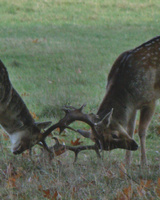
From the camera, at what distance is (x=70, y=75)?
9.73 m

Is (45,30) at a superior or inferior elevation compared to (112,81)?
inferior

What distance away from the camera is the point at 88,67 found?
10.6 meters

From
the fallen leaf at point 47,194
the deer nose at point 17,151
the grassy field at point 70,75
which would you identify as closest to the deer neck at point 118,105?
the grassy field at point 70,75

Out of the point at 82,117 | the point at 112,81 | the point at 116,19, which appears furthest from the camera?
the point at 116,19

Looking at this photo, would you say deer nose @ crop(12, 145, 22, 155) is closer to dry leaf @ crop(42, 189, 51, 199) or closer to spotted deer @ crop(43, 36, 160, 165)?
spotted deer @ crop(43, 36, 160, 165)

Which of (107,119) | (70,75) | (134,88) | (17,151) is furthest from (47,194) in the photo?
(70,75)

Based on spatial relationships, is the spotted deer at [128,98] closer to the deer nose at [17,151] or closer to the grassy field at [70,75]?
the grassy field at [70,75]

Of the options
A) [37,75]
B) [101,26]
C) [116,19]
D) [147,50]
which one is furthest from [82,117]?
[116,19]

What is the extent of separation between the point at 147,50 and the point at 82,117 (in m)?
1.62

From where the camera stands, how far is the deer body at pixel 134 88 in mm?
5344

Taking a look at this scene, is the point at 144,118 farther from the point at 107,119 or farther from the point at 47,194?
the point at 47,194

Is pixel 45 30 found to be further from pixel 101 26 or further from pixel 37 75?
pixel 37 75

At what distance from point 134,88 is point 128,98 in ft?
0.49

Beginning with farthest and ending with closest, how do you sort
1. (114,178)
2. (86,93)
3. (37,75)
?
(37,75), (86,93), (114,178)
